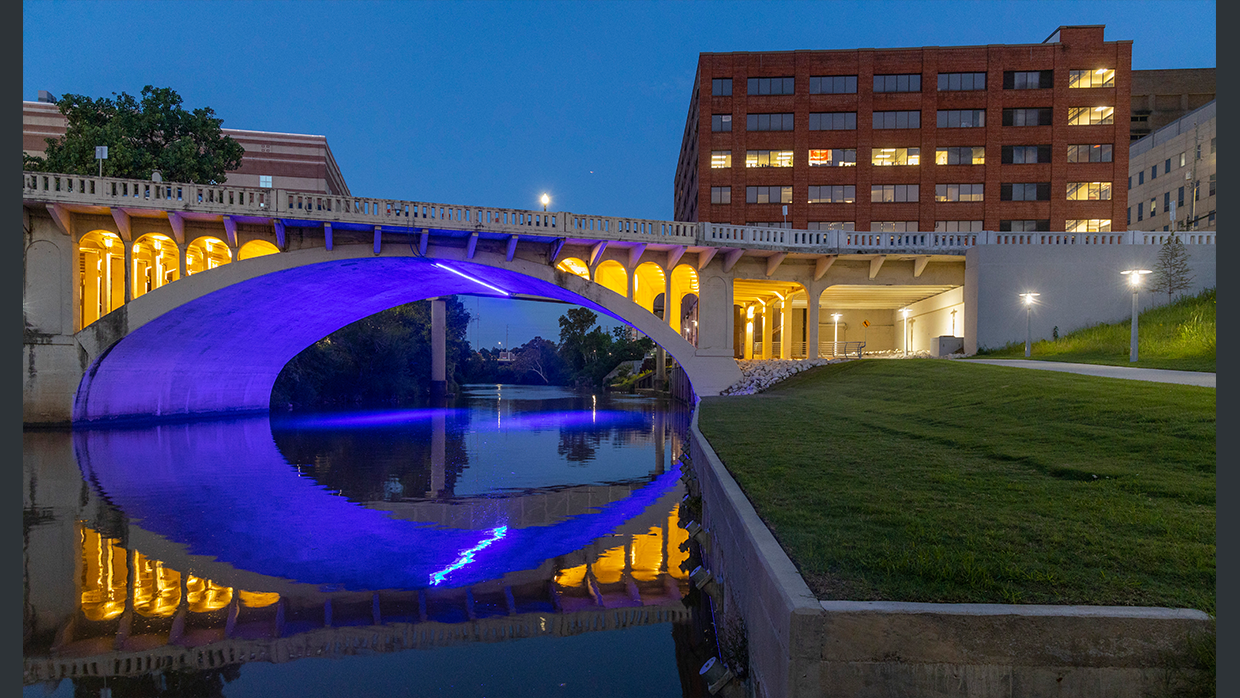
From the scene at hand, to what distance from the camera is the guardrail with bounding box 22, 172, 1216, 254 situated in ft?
77.6

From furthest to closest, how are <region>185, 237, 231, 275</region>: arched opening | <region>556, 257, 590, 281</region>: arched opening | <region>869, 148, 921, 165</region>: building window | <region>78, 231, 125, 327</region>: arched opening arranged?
<region>869, 148, 921, 165</region>: building window < <region>556, 257, 590, 281</region>: arched opening < <region>185, 237, 231, 275</region>: arched opening < <region>78, 231, 125, 327</region>: arched opening

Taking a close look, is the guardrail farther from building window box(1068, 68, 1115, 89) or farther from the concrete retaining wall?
the concrete retaining wall

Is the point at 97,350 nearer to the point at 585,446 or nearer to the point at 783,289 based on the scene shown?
the point at 585,446

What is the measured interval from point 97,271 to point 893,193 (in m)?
48.4

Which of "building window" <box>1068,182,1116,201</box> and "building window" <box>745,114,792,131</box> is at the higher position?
"building window" <box>745,114,792,131</box>

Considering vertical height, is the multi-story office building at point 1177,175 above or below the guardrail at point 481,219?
above

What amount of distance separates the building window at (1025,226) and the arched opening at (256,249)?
4729 centimetres

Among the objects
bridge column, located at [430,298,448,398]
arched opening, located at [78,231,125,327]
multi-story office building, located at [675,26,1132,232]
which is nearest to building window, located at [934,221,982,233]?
multi-story office building, located at [675,26,1132,232]

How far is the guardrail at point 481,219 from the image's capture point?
2366cm

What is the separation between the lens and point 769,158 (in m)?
47.2

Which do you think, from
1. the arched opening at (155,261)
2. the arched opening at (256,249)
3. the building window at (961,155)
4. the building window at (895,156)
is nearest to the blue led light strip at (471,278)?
the arched opening at (256,249)

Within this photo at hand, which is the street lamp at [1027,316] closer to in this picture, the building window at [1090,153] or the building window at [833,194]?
the building window at [833,194]

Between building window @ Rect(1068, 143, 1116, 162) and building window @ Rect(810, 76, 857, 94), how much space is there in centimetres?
1652

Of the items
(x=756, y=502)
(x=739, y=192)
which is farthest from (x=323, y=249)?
(x=739, y=192)
